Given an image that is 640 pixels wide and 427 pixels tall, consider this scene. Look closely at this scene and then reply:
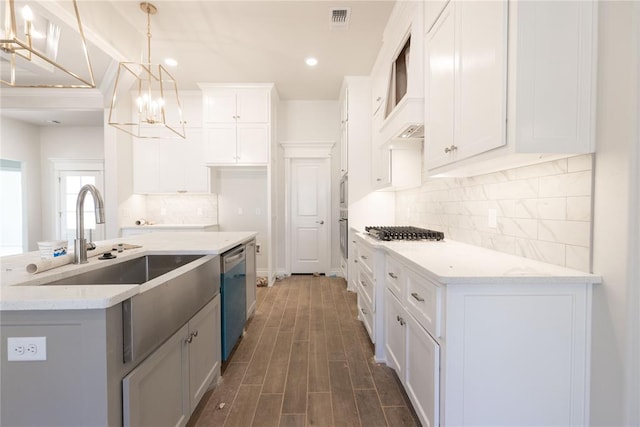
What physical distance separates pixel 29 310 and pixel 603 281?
1995 millimetres

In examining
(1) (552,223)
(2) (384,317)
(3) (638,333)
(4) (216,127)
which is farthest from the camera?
(4) (216,127)

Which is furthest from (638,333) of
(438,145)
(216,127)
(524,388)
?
(216,127)

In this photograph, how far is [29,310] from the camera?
880 millimetres

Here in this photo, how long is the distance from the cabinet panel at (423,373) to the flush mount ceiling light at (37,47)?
2.09 metres

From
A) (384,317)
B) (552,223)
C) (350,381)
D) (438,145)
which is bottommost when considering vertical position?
(350,381)

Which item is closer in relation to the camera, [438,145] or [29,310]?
[29,310]

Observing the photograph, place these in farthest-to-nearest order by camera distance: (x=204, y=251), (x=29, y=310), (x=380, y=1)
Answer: (x=380, y=1), (x=204, y=251), (x=29, y=310)

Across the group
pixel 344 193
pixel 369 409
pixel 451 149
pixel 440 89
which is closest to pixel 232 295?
pixel 369 409

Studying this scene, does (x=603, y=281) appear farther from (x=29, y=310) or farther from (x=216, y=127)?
(x=216, y=127)

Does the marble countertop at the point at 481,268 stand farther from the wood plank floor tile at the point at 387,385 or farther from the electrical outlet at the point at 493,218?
the wood plank floor tile at the point at 387,385

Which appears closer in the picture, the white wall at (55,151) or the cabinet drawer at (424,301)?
the cabinet drawer at (424,301)

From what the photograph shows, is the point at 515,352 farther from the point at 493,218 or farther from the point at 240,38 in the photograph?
the point at 240,38

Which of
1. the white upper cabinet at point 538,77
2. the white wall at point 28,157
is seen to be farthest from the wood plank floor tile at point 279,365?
the white wall at point 28,157

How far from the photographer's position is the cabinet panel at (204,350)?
151 cm
